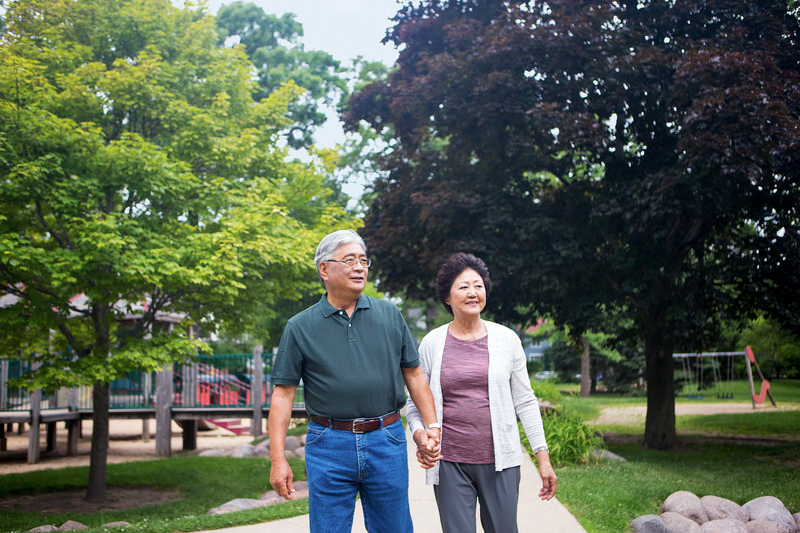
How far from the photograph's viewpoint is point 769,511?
6980 mm

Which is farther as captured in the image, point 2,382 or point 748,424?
point 748,424

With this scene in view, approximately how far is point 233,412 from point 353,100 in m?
7.92

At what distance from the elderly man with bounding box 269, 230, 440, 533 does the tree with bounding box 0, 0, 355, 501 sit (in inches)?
270

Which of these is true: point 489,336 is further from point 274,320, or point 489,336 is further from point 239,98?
point 274,320

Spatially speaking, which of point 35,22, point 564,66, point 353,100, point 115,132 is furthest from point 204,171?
point 564,66

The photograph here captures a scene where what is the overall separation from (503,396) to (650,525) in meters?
3.59

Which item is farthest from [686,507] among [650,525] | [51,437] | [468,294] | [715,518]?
[51,437]

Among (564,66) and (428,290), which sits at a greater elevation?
(564,66)

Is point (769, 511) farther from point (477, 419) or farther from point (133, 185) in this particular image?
point (133, 185)

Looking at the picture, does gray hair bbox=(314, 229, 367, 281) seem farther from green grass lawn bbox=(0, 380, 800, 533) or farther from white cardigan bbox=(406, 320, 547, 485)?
green grass lawn bbox=(0, 380, 800, 533)

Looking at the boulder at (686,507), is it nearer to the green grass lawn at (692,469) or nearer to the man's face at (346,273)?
the green grass lawn at (692,469)

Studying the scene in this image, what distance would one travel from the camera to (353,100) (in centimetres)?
1641

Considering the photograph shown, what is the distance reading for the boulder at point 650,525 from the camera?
20.9 feet

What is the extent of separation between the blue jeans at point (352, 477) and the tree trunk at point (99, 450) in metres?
9.55
